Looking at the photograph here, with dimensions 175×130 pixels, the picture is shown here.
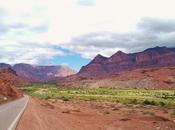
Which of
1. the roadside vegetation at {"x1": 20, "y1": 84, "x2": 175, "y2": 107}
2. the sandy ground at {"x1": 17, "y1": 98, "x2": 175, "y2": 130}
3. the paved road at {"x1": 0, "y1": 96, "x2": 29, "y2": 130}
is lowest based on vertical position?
the roadside vegetation at {"x1": 20, "y1": 84, "x2": 175, "y2": 107}

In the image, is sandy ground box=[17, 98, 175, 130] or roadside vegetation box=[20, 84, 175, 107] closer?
sandy ground box=[17, 98, 175, 130]

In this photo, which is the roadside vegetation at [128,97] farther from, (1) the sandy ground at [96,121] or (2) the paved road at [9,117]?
(2) the paved road at [9,117]

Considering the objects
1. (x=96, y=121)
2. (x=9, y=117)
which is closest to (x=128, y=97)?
(x=96, y=121)

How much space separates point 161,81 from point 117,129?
171 m

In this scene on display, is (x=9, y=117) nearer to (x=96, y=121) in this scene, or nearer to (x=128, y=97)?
(x=96, y=121)

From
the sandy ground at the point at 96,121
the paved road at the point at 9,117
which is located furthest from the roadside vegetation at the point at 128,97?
the paved road at the point at 9,117

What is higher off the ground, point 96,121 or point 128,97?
point 96,121

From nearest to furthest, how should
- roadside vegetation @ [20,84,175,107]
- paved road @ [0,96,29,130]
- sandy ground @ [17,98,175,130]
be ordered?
paved road @ [0,96,29,130], sandy ground @ [17,98,175,130], roadside vegetation @ [20,84,175,107]

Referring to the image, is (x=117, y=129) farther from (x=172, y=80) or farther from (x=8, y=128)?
(x=172, y=80)

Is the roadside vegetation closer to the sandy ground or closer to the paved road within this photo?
the sandy ground

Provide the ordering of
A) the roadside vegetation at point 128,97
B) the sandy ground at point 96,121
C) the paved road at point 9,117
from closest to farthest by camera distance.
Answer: the paved road at point 9,117 → the sandy ground at point 96,121 → the roadside vegetation at point 128,97

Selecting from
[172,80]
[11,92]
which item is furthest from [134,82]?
[11,92]

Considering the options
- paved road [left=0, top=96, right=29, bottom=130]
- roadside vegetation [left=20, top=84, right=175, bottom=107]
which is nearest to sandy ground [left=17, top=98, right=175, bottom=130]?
paved road [left=0, top=96, right=29, bottom=130]

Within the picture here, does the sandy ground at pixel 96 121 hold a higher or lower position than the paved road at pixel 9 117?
lower
